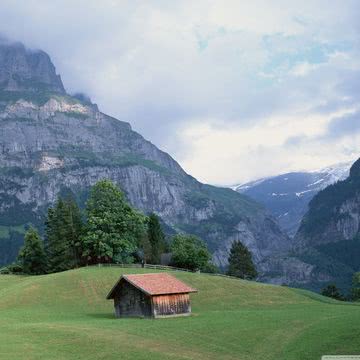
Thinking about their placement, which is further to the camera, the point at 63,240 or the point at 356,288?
the point at 356,288

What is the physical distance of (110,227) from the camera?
113438 millimetres

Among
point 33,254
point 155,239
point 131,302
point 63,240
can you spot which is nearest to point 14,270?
point 33,254

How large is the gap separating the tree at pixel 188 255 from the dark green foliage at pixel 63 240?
21.7 m

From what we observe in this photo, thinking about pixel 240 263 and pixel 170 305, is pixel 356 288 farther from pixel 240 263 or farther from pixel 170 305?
pixel 170 305

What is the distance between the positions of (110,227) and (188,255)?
2240 cm

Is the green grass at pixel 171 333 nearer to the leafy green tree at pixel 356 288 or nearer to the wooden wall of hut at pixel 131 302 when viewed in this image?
the wooden wall of hut at pixel 131 302

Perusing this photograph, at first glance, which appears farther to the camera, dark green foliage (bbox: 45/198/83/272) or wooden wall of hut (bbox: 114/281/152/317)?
dark green foliage (bbox: 45/198/83/272)

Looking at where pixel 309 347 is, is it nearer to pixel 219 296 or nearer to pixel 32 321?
pixel 32 321

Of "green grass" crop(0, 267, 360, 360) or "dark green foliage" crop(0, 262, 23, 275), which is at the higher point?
"dark green foliage" crop(0, 262, 23, 275)

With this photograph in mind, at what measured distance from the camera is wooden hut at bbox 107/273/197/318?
2633 inches

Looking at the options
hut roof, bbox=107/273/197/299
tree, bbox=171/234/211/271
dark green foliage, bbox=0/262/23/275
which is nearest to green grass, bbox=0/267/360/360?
hut roof, bbox=107/273/197/299

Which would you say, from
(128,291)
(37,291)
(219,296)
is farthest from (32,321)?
(219,296)

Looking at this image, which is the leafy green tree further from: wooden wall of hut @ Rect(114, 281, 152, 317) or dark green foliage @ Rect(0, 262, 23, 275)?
wooden wall of hut @ Rect(114, 281, 152, 317)

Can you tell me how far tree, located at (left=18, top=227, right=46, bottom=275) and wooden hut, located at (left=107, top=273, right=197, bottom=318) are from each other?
5015 cm
